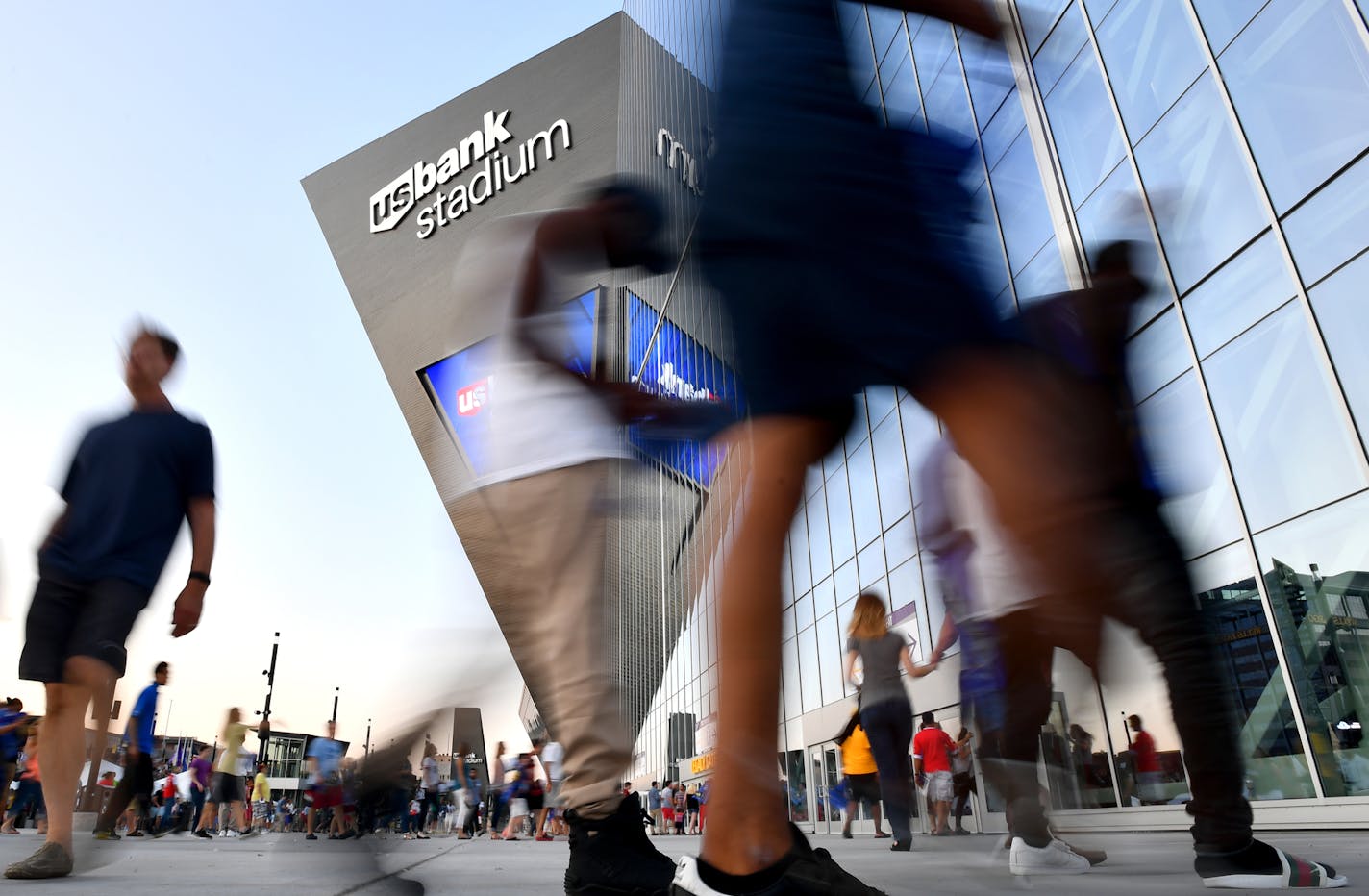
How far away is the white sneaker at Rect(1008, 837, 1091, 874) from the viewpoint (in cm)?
92

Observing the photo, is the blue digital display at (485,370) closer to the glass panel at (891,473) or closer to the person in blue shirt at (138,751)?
the glass panel at (891,473)

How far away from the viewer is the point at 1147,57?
736cm

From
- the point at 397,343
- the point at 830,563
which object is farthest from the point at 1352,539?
the point at 397,343

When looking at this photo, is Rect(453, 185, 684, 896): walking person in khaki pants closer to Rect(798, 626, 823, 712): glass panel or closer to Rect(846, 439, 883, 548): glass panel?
Rect(798, 626, 823, 712): glass panel

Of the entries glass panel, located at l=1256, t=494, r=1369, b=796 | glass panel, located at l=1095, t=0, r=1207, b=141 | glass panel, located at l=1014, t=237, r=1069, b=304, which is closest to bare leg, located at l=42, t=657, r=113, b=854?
glass panel, located at l=1014, t=237, r=1069, b=304

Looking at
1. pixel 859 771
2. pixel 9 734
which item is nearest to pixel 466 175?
pixel 9 734

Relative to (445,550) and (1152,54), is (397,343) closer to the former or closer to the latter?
(1152,54)

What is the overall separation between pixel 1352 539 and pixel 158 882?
6407 mm

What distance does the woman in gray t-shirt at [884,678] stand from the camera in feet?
4.56

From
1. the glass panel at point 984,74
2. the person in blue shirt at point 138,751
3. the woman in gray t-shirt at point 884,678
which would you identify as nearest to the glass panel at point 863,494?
the woman in gray t-shirt at point 884,678

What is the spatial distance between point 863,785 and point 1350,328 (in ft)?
14.3

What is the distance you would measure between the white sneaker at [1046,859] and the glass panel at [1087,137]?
7.87 m

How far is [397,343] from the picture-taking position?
29.8 meters

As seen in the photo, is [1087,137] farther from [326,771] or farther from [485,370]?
[326,771]
